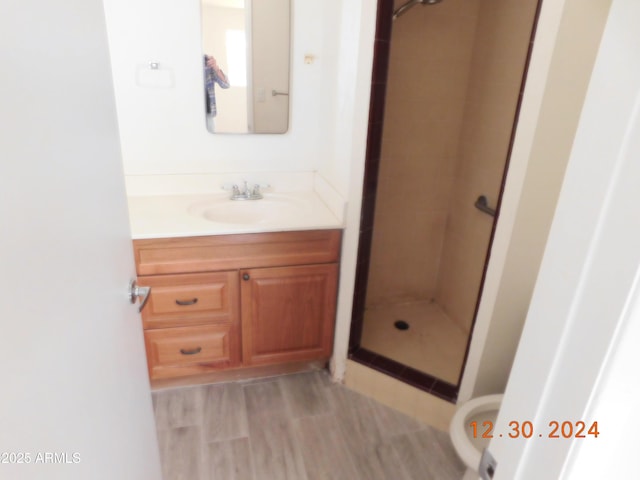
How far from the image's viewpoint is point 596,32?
119 cm

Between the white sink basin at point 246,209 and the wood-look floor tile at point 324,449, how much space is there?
A: 0.92 m

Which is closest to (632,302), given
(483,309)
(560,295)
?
(560,295)

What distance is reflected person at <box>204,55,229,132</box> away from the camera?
187 centimetres

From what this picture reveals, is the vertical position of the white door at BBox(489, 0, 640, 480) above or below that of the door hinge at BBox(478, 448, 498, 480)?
above

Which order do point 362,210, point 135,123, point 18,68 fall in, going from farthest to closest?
point 135,123, point 362,210, point 18,68

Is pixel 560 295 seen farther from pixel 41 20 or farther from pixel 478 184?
pixel 478 184

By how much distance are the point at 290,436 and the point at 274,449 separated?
9 centimetres

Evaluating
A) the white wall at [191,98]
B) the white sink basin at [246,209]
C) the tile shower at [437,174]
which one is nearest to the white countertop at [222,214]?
the white sink basin at [246,209]

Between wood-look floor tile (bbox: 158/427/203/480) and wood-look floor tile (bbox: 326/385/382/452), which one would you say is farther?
wood-look floor tile (bbox: 326/385/382/452)

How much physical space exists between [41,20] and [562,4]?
1.24 m

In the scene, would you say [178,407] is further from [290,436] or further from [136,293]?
[136,293]

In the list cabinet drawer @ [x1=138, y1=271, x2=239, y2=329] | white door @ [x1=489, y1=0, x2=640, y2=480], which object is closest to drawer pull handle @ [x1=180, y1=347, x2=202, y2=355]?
cabinet drawer @ [x1=138, y1=271, x2=239, y2=329]

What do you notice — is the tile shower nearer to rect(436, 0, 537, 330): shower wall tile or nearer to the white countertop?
rect(436, 0, 537, 330): shower wall tile

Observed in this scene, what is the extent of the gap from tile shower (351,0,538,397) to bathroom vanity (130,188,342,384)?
21cm
